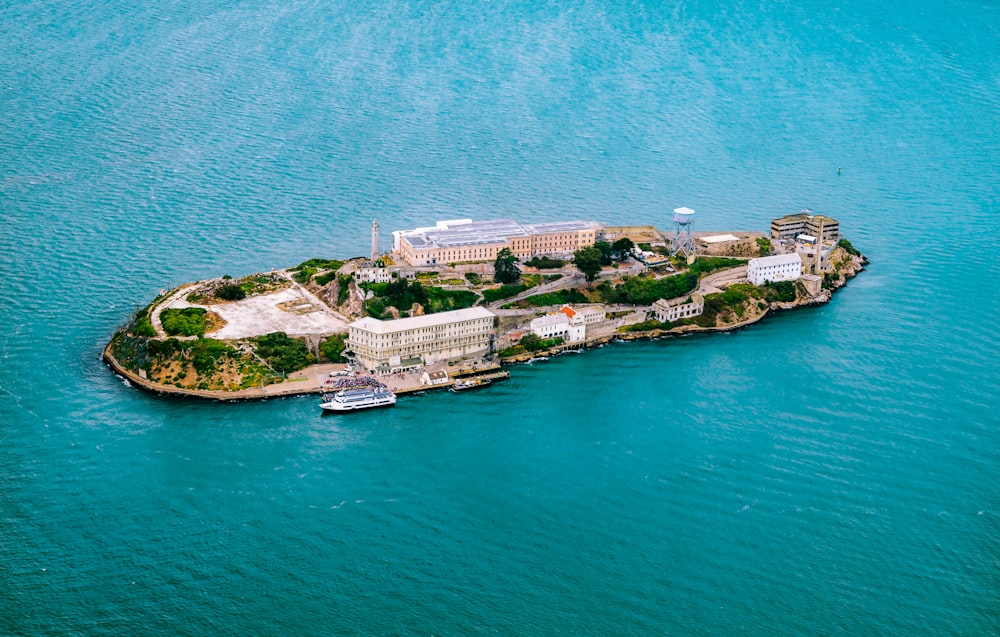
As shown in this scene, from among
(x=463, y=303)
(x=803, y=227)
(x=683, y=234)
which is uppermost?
(x=803, y=227)

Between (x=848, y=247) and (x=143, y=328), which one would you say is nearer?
(x=143, y=328)

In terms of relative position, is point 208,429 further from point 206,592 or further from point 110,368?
point 206,592

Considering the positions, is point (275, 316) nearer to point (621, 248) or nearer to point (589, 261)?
point (589, 261)

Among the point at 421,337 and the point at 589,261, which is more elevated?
the point at 589,261

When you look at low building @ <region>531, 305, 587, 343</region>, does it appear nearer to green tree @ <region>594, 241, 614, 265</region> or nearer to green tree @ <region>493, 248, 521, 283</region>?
green tree @ <region>493, 248, 521, 283</region>

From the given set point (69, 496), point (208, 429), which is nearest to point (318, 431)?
point (208, 429)

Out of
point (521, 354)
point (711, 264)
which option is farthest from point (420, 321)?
point (711, 264)

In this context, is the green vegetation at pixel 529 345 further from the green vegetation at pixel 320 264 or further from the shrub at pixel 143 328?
the shrub at pixel 143 328
